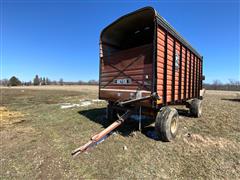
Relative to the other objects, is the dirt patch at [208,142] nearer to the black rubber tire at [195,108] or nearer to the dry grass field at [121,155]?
the dry grass field at [121,155]

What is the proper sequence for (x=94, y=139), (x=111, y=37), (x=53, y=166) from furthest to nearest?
(x=111, y=37), (x=94, y=139), (x=53, y=166)

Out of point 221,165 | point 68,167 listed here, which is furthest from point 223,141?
point 68,167

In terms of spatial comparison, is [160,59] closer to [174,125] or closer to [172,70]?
[172,70]

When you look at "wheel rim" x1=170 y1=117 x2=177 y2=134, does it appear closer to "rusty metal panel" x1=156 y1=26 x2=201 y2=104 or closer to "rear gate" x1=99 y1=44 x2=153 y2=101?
→ "rusty metal panel" x1=156 y1=26 x2=201 y2=104

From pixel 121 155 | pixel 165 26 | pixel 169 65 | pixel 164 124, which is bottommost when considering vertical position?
pixel 121 155

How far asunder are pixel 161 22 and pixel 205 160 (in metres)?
3.67

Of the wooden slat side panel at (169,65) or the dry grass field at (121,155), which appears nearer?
the dry grass field at (121,155)

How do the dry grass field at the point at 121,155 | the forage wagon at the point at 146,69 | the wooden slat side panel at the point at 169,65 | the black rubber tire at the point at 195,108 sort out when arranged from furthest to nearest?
the black rubber tire at the point at 195,108 < the wooden slat side panel at the point at 169,65 < the forage wagon at the point at 146,69 < the dry grass field at the point at 121,155

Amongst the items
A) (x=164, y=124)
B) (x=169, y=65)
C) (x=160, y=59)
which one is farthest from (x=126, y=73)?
(x=164, y=124)

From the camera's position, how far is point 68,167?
296 centimetres

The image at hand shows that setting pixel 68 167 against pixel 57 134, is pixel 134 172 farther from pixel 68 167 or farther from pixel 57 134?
pixel 57 134

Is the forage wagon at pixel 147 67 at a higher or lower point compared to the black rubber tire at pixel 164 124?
higher

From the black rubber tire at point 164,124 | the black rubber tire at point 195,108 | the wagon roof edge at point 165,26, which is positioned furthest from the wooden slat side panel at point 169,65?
the black rubber tire at point 195,108

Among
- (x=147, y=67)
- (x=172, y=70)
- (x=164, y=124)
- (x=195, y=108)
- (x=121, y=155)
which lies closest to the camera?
(x=121, y=155)
